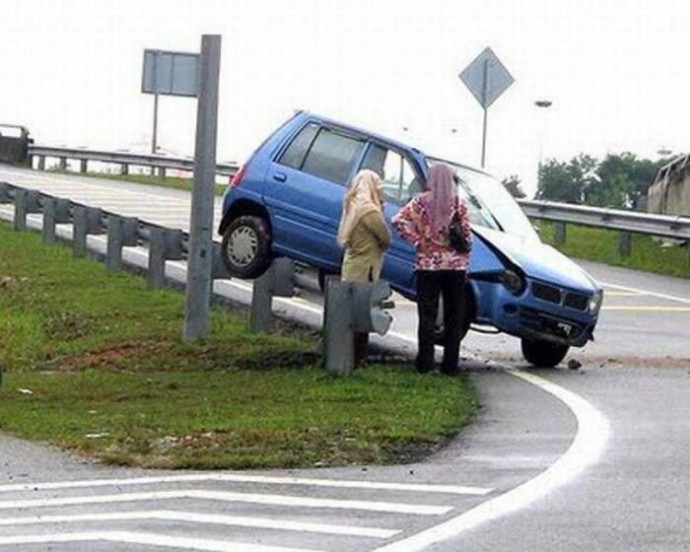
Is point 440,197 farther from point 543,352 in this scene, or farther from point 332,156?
point 332,156

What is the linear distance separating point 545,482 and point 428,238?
5833 mm

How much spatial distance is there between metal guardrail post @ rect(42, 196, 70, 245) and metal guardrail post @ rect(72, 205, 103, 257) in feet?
3.67

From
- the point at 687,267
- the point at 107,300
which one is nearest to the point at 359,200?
the point at 107,300

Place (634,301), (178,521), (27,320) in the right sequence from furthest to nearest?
(634,301) < (27,320) < (178,521)

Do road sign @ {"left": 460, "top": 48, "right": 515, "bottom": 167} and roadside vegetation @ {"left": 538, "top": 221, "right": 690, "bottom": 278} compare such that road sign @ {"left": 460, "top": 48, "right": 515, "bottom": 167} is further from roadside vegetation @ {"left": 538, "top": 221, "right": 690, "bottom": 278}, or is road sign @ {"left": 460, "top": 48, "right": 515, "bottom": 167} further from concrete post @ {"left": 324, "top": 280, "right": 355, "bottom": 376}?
concrete post @ {"left": 324, "top": 280, "right": 355, "bottom": 376}

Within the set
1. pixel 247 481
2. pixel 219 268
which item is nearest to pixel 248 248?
pixel 219 268

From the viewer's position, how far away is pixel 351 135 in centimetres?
1933

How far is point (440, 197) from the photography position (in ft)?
54.9

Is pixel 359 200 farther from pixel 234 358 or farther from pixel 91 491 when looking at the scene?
pixel 91 491

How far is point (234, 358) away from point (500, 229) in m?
2.50

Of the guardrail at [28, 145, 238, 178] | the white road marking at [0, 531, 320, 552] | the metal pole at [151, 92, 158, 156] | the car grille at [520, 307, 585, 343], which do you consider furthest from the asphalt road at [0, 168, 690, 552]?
the metal pole at [151, 92, 158, 156]

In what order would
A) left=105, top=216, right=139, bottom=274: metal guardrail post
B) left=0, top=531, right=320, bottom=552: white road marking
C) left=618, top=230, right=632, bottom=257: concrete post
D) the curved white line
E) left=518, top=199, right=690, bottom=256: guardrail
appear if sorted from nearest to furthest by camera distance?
left=0, top=531, right=320, bottom=552: white road marking
the curved white line
left=105, top=216, right=139, bottom=274: metal guardrail post
left=518, top=199, right=690, bottom=256: guardrail
left=618, top=230, right=632, bottom=257: concrete post

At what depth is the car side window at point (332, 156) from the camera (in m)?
19.2

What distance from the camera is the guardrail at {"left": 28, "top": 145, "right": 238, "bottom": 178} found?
161 ft
